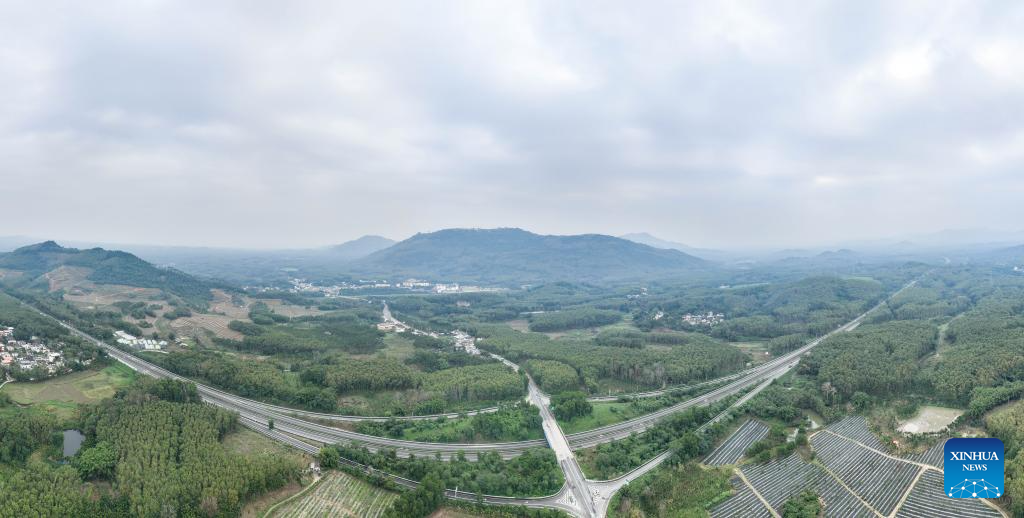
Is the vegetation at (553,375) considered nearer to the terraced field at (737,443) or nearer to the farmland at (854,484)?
the terraced field at (737,443)

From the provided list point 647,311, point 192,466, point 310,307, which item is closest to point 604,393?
point 192,466

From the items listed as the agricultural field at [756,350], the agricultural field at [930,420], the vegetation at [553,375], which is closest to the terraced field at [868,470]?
the agricultural field at [930,420]

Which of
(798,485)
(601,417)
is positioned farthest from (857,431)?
(601,417)

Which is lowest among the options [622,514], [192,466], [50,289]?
[622,514]

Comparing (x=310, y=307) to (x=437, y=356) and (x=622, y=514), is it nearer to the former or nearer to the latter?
(x=437, y=356)

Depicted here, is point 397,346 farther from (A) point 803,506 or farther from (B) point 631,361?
(A) point 803,506

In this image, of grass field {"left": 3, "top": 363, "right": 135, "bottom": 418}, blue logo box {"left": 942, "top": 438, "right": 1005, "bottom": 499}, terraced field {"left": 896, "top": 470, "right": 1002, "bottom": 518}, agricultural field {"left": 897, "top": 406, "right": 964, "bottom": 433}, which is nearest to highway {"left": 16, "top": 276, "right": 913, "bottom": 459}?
grass field {"left": 3, "top": 363, "right": 135, "bottom": 418}
